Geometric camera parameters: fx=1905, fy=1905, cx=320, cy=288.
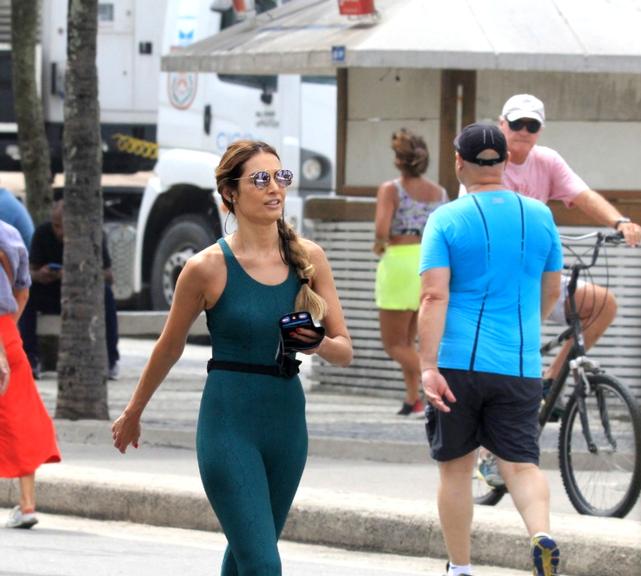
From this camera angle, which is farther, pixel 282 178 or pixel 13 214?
pixel 13 214

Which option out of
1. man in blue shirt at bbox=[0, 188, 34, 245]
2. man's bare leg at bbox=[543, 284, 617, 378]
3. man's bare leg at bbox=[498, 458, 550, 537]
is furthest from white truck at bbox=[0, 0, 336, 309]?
man's bare leg at bbox=[498, 458, 550, 537]

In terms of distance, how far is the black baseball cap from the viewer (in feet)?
22.0

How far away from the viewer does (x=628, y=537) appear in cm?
754

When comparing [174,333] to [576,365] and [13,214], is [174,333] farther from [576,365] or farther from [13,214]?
[13,214]

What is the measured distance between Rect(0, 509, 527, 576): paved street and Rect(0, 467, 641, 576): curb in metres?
0.06

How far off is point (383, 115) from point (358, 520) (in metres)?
5.46

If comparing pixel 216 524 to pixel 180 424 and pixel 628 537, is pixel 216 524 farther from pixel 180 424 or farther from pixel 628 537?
pixel 180 424

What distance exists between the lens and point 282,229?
5.68 m

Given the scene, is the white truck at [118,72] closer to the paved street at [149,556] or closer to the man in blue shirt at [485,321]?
the paved street at [149,556]

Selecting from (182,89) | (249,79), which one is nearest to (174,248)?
(182,89)

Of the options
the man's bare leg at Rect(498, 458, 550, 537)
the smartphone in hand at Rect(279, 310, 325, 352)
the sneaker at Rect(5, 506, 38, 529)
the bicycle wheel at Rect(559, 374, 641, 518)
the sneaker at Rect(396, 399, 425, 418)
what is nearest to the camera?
the smartphone in hand at Rect(279, 310, 325, 352)

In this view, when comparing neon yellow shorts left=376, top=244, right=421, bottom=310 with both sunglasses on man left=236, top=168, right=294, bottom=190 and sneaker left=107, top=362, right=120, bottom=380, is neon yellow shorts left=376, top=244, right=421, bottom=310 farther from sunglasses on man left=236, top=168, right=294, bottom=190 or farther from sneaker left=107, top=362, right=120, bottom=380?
sunglasses on man left=236, top=168, right=294, bottom=190

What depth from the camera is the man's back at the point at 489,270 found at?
6656 millimetres

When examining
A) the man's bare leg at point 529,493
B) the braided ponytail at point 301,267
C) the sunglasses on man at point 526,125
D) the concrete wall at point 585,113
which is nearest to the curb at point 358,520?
the man's bare leg at point 529,493
